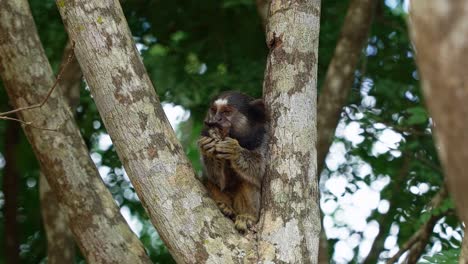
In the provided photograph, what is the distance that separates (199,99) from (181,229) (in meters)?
4.08

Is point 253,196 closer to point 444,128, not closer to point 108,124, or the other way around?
point 108,124

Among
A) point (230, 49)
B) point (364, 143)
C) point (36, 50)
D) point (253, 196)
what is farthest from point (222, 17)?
point (253, 196)

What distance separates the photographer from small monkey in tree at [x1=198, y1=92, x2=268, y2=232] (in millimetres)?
5523

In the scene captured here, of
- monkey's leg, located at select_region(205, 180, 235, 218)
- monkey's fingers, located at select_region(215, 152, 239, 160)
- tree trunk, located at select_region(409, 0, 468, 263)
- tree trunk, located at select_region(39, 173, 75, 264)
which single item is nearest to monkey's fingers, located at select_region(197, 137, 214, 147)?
monkey's fingers, located at select_region(215, 152, 239, 160)

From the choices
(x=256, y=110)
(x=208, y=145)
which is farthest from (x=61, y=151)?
(x=256, y=110)

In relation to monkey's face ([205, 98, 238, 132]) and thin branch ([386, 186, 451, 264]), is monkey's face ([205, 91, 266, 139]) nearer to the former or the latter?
monkey's face ([205, 98, 238, 132])

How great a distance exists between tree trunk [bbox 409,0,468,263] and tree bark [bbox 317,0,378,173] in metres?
5.62

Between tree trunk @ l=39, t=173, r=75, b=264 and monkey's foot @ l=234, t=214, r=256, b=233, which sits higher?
monkey's foot @ l=234, t=214, r=256, b=233

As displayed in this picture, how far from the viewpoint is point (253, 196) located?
572 centimetres

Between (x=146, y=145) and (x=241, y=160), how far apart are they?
1.31 meters

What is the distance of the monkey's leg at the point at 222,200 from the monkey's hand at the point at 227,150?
0.33 m

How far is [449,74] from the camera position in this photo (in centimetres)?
170

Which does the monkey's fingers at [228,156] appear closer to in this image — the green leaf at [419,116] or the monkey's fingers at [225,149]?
the monkey's fingers at [225,149]

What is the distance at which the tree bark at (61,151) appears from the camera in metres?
→ 5.64
